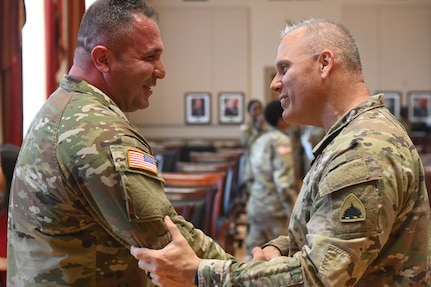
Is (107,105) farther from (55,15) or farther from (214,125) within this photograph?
(214,125)

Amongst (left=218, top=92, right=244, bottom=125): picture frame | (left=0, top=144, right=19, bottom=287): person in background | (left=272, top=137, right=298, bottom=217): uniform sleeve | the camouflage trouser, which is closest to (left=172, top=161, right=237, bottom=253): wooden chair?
the camouflage trouser

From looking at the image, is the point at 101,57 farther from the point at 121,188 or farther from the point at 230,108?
the point at 230,108

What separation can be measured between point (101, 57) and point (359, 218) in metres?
0.95

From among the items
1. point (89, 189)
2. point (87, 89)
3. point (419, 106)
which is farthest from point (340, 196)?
point (419, 106)

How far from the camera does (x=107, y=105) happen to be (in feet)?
6.03

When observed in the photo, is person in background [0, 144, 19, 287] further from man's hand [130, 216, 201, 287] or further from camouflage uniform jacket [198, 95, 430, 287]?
camouflage uniform jacket [198, 95, 430, 287]

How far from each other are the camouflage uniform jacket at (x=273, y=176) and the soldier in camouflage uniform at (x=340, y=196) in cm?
295

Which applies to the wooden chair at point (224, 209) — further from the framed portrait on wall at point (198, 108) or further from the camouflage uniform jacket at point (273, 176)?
the framed portrait on wall at point (198, 108)

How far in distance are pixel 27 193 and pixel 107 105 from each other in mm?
349

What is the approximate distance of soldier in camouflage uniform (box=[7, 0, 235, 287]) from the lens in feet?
5.44

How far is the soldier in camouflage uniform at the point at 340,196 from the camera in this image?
4.92ft

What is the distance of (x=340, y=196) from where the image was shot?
1518 millimetres

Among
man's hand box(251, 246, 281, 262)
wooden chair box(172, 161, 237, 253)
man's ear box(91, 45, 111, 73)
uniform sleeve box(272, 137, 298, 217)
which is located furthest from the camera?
wooden chair box(172, 161, 237, 253)

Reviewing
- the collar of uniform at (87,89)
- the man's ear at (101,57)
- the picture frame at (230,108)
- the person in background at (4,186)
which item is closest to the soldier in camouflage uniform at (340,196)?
the collar of uniform at (87,89)
